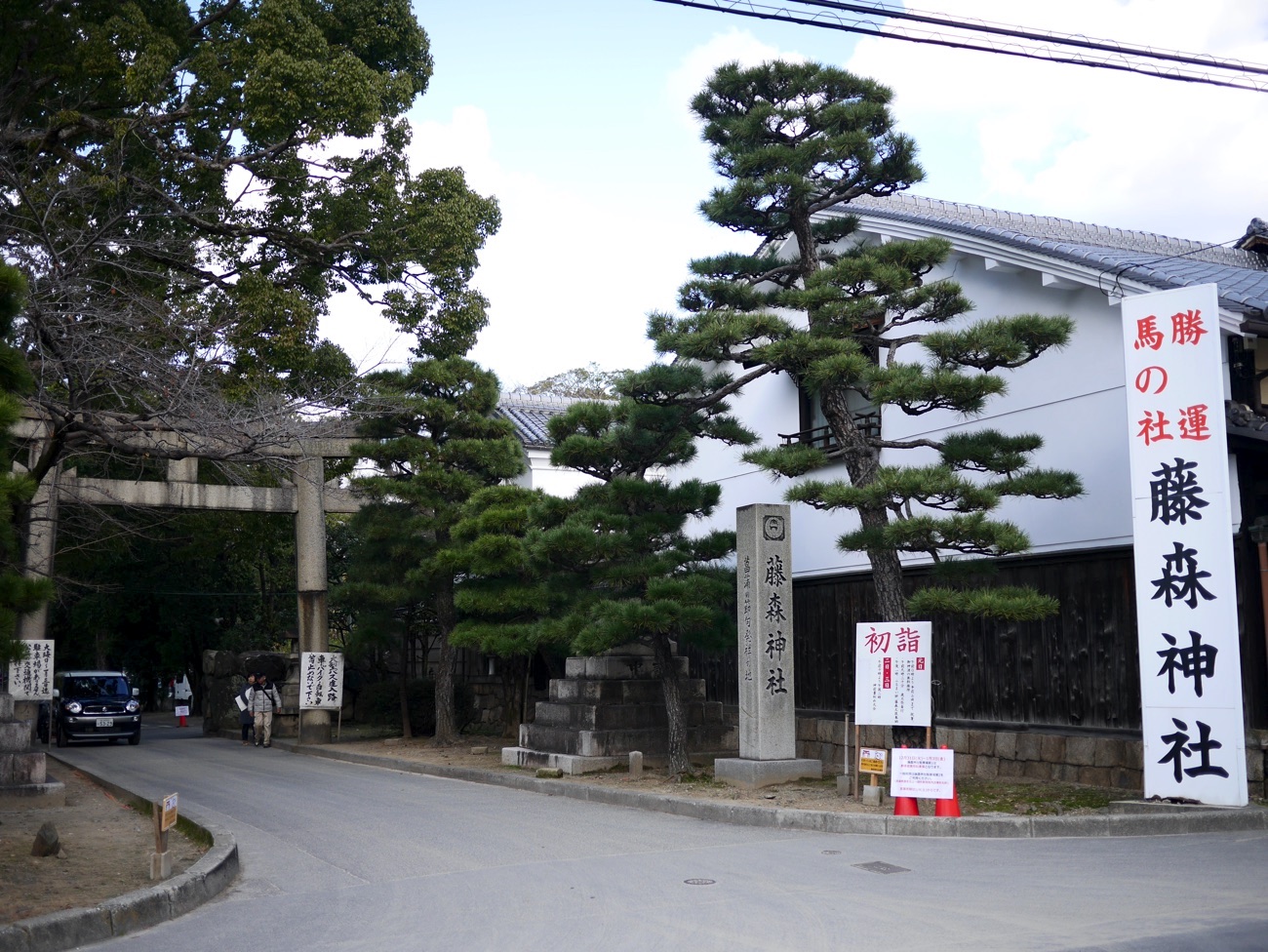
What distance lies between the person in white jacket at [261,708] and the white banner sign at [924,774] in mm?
17581

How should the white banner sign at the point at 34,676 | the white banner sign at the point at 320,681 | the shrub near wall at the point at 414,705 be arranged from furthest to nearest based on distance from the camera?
the shrub near wall at the point at 414,705 < the white banner sign at the point at 320,681 < the white banner sign at the point at 34,676

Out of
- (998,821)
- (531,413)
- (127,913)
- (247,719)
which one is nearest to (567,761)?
(998,821)

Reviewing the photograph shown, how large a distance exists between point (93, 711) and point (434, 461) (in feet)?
39.5

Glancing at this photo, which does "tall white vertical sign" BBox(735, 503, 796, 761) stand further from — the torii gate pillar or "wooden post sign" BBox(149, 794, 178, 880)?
the torii gate pillar

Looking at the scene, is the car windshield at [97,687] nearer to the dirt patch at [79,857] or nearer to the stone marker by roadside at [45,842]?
the dirt patch at [79,857]

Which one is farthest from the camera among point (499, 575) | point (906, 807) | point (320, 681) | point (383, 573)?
point (320, 681)

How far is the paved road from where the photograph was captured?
6.82 m

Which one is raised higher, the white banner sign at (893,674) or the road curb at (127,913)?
the white banner sign at (893,674)

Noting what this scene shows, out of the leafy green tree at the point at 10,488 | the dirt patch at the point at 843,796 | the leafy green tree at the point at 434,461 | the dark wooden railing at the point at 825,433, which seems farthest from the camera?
the leafy green tree at the point at 434,461

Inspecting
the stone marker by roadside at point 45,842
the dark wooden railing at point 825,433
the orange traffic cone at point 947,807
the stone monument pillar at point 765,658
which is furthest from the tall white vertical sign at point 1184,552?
the stone marker by roadside at point 45,842

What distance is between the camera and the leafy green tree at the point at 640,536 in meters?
14.3

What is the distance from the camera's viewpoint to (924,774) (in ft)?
36.3

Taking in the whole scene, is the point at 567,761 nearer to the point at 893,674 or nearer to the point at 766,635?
the point at 766,635

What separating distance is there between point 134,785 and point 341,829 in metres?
6.01
